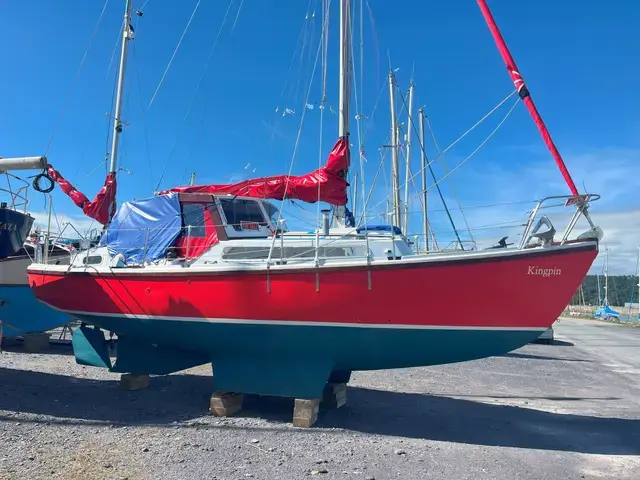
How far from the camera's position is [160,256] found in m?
7.87

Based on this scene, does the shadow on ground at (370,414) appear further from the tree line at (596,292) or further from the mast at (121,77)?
the tree line at (596,292)

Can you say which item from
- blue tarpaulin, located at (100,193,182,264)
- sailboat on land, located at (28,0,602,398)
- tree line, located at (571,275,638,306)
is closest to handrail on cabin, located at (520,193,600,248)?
sailboat on land, located at (28,0,602,398)

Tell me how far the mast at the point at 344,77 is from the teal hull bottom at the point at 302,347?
2.18m

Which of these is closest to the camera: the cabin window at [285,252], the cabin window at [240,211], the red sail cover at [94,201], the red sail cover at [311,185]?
the cabin window at [285,252]

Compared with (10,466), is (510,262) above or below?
above

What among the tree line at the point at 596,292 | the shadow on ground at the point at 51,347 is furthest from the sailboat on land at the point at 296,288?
the tree line at the point at 596,292

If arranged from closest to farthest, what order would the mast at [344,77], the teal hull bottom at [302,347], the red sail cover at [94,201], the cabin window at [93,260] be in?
the teal hull bottom at [302,347], the mast at [344,77], the cabin window at [93,260], the red sail cover at [94,201]

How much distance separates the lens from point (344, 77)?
26.5 ft

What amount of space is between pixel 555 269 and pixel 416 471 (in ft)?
9.24

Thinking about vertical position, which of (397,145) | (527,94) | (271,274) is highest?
(397,145)

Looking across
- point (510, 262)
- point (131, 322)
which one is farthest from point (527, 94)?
point (131, 322)

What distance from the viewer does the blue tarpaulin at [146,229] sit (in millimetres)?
7961

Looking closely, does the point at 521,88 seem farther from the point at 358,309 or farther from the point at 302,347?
the point at 302,347

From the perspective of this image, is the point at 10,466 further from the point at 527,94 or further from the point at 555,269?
the point at 527,94
